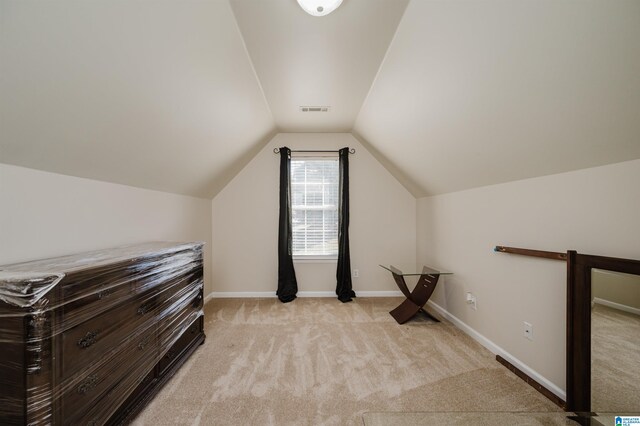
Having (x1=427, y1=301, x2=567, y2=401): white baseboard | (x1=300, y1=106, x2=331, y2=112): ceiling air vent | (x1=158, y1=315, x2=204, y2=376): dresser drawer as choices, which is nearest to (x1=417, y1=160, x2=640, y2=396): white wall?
(x1=427, y1=301, x2=567, y2=401): white baseboard

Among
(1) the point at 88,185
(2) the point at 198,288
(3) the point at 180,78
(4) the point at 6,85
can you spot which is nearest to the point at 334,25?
(3) the point at 180,78

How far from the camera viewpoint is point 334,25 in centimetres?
153

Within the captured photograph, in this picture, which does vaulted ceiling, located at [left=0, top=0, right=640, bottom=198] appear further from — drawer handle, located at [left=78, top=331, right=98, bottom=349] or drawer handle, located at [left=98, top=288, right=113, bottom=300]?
drawer handle, located at [left=78, top=331, right=98, bottom=349]

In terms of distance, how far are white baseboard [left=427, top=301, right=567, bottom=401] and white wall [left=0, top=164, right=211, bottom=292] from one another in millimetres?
3276

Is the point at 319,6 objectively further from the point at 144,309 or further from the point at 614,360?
the point at 614,360

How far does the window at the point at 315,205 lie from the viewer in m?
3.66

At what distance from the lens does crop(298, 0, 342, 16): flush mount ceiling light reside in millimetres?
1275

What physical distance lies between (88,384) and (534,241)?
283 cm

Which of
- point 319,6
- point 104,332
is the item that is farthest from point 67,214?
point 319,6

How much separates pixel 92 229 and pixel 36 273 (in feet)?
2.71

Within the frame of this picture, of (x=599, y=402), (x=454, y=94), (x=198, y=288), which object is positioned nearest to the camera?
(x=599, y=402)

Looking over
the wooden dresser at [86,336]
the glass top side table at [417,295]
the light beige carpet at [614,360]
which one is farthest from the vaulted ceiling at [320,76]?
the glass top side table at [417,295]

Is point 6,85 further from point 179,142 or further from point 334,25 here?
point 334,25

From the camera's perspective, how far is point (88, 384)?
111 cm
